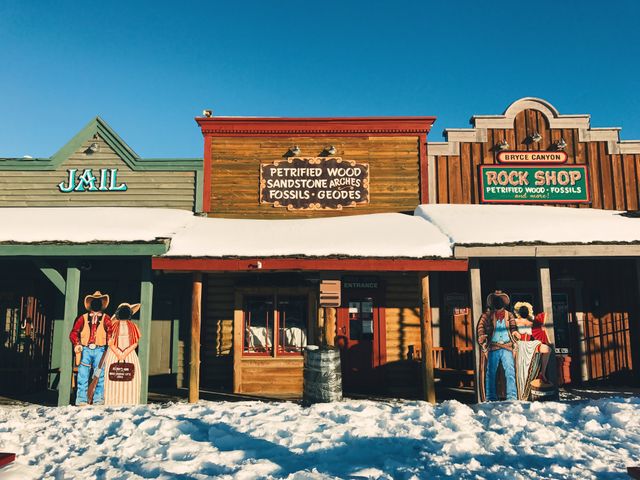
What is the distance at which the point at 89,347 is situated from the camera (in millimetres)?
8375

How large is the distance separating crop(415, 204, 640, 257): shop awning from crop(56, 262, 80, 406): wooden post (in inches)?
285

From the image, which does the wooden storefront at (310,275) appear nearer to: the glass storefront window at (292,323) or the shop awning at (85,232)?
the glass storefront window at (292,323)

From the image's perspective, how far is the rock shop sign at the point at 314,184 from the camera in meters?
11.6

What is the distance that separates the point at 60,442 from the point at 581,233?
938cm

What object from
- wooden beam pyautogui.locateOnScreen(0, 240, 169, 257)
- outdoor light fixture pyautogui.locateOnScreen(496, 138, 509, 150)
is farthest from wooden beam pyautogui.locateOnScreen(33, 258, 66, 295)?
outdoor light fixture pyautogui.locateOnScreen(496, 138, 509, 150)

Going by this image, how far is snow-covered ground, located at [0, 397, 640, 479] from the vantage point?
5117mm

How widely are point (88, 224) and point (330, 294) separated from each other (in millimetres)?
5282

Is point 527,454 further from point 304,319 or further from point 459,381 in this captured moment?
point 304,319

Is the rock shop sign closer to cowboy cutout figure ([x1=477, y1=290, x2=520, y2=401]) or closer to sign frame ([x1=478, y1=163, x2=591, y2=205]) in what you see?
sign frame ([x1=478, y1=163, x2=591, y2=205])

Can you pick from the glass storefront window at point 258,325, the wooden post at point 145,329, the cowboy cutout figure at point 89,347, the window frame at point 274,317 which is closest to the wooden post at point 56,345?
the cowboy cutout figure at point 89,347

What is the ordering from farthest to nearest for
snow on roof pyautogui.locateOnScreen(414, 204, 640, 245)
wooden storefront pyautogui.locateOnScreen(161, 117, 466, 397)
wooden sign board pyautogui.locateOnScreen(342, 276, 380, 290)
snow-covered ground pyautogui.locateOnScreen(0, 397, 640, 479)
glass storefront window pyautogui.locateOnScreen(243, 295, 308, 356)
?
wooden sign board pyautogui.locateOnScreen(342, 276, 380, 290) < glass storefront window pyautogui.locateOnScreen(243, 295, 308, 356) < wooden storefront pyautogui.locateOnScreen(161, 117, 466, 397) < snow on roof pyautogui.locateOnScreen(414, 204, 640, 245) < snow-covered ground pyautogui.locateOnScreen(0, 397, 640, 479)

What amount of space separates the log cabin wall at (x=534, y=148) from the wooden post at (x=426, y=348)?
3684 mm

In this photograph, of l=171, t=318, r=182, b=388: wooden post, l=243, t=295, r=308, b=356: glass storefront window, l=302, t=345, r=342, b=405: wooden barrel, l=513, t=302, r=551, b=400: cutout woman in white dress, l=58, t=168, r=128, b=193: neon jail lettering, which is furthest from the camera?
l=58, t=168, r=128, b=193: neon jail lettering

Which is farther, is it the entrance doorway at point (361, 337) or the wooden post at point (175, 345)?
the wooden post at point (175, 345)
